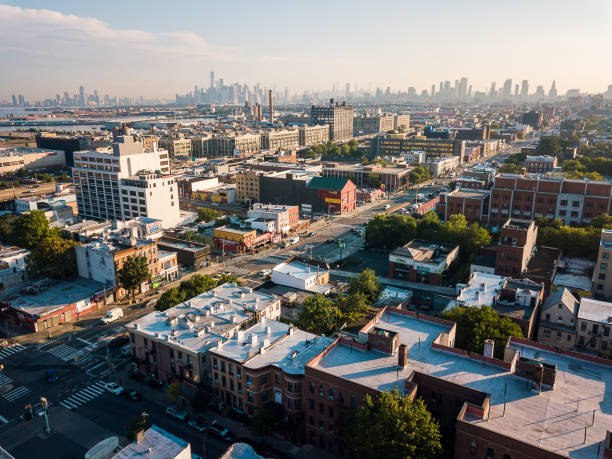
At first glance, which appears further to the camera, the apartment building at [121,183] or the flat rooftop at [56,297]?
the apartment building at [121,183]

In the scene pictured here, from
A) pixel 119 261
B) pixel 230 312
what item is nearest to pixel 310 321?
pixel 230 312

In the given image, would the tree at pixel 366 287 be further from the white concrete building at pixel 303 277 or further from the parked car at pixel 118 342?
the parked car at pixel 118 342

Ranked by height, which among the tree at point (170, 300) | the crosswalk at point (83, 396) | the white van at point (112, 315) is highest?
the tree at point (170, 300)

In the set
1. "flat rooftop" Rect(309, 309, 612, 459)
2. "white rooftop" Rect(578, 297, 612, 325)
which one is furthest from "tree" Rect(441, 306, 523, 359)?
"white rooftop" Rect(578, 297, 612, 325)

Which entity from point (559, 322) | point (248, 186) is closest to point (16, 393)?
point (559, 322)

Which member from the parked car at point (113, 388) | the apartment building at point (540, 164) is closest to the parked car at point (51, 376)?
the parked car at point (113, 388)

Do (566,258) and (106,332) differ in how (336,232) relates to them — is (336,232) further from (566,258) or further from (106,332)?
(106,332)

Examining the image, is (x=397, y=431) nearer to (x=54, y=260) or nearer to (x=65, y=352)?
(x=65, y=352)

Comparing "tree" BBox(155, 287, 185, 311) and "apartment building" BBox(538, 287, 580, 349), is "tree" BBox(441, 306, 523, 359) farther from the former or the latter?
"tree" BBox(155, 287, 185, 311)
